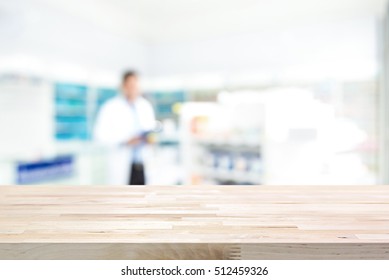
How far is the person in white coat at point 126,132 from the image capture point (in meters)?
3.10

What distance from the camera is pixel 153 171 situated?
4316mm

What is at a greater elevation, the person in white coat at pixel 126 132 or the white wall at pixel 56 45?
the white wall at pixel 56 45

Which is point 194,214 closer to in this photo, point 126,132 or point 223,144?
point 126,132

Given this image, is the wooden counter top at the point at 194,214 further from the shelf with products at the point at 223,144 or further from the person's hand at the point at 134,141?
the shelf with products at the point at 223,144

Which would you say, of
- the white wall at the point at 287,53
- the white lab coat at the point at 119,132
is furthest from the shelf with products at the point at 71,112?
the white wall at the point at 287,53

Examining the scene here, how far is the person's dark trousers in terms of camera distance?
120 inches

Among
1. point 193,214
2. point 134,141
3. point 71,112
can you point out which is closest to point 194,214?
point 193,214

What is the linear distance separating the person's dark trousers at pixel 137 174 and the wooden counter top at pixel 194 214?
8.62 feet

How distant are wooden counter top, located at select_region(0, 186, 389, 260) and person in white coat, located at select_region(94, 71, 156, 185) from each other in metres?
2.68

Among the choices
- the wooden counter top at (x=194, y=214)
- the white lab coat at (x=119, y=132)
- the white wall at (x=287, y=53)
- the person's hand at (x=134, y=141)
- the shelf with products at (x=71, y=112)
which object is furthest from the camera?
the shelf with products at (x=71, y=112)

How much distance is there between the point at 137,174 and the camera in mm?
3064

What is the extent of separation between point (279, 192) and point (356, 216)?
11 centimetres
